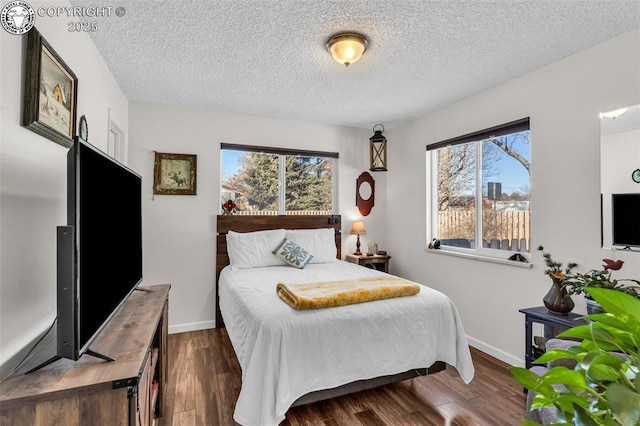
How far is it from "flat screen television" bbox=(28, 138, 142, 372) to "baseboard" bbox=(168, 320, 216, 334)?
6.63ft

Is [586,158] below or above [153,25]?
below

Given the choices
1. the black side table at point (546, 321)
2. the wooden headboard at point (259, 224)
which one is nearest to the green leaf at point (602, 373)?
the black side table at point (546, 321)

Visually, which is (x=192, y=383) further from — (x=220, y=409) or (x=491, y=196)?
(x=491, y=196)

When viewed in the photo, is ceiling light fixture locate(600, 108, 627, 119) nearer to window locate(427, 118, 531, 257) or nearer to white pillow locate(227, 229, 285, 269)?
window locate(427, 118, 531, 257)

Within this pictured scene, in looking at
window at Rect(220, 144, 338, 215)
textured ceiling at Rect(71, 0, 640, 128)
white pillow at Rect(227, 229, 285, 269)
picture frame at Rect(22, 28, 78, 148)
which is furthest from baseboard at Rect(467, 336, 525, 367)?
picture frame at Rect(22, 28, 78, 148)

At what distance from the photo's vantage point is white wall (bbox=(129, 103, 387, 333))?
3520 mm

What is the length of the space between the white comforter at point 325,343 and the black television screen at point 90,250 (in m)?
0.81

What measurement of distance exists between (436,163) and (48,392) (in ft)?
12.8

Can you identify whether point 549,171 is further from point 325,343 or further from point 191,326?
point 191,326

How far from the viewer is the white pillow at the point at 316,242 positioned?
12.4 ft

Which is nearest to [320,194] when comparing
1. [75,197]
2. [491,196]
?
[491,196]

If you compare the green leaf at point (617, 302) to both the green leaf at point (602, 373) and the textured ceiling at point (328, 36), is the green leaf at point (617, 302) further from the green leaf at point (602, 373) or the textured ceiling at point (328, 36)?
the textured ceiling at point (328, 36)

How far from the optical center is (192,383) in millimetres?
2486

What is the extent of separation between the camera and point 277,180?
4.18 m
